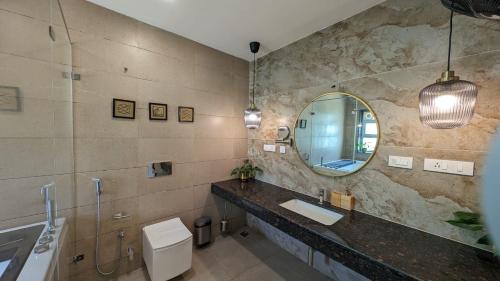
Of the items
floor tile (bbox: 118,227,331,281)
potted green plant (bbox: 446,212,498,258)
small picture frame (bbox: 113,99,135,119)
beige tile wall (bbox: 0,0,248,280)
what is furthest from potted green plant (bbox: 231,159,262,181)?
potted green plant (bbox: 446,212,498,258)

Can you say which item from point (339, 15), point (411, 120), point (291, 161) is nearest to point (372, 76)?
point (411, 120)

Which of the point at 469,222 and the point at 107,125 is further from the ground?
the point at 107,125

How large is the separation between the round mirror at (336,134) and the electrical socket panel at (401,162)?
6.1 inches

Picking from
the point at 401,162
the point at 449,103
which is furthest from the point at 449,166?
the point at 449,103

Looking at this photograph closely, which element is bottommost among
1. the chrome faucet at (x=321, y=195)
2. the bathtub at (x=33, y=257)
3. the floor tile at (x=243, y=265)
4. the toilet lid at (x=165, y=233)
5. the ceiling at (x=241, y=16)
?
the floor tile at (x=243, y=265)

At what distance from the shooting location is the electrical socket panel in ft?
5.22

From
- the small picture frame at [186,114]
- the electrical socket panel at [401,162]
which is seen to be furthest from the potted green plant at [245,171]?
the electrical socket panel at [401,162]

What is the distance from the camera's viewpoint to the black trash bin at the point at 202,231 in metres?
2.46

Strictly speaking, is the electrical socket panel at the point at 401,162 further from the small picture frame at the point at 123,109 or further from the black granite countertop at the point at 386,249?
the small picture frame at the point at 123,109

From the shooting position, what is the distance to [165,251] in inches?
74.0

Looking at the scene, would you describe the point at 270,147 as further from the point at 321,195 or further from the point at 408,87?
the point at 408,87

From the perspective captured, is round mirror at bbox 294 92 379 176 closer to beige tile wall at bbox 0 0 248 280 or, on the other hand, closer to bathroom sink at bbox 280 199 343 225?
bathroom sink at bbox 280 199 343 225

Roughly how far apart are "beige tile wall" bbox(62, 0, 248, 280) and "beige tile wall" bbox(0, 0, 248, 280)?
10 mm

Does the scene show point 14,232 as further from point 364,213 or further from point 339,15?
point 339,15
